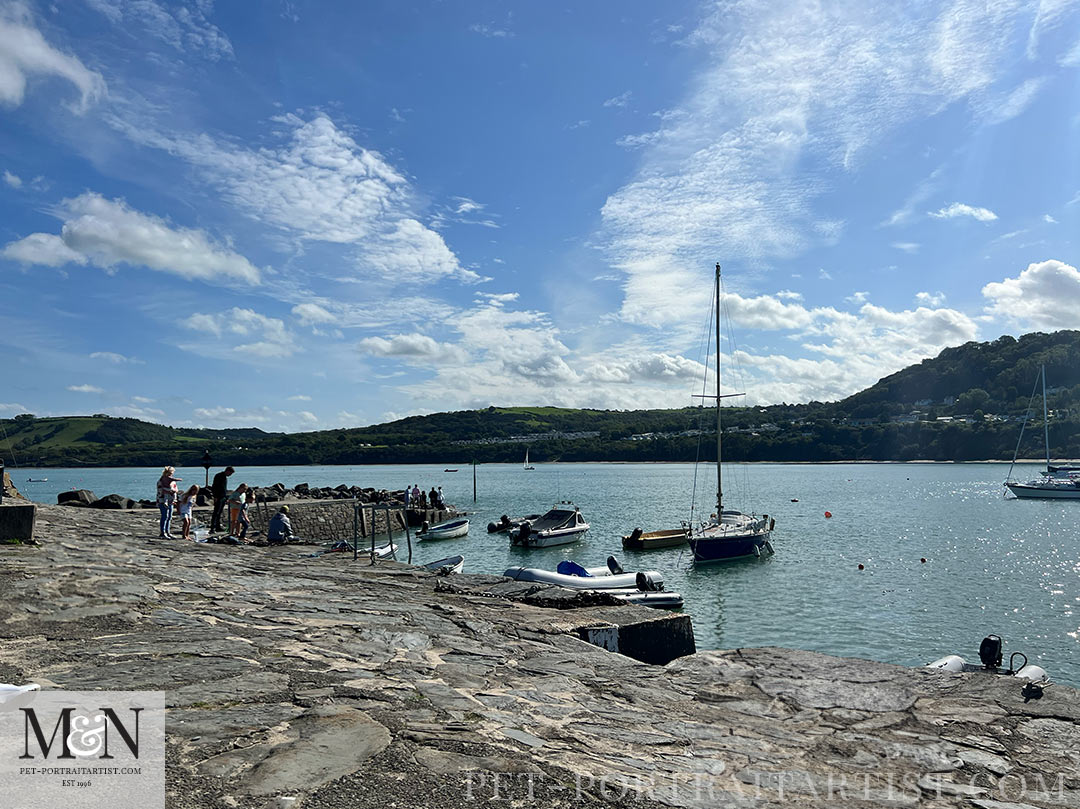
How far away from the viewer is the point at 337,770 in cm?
367

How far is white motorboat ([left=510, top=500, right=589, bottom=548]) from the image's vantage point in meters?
39.4

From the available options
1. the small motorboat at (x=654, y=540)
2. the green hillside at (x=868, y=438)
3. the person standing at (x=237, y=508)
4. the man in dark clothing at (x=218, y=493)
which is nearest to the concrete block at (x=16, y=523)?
the man in dark clothing at (x=218, y=493)

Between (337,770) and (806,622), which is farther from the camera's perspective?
(806,622)

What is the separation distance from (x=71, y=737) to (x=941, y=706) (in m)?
6.44

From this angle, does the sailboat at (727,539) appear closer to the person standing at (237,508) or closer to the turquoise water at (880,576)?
the turquoise water at (880,576)

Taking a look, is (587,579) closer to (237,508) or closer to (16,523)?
(237,508)

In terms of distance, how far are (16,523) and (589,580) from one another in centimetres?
1245

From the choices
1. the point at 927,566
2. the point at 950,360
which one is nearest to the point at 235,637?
the point at 927,566

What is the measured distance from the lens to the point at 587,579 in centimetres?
1864

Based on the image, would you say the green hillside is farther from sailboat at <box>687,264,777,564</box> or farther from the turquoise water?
sailboat at <box>687,264,777,564</box>

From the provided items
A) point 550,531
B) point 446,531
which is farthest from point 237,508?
point 446,531

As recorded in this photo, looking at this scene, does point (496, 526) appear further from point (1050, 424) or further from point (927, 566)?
point (1050, 424)

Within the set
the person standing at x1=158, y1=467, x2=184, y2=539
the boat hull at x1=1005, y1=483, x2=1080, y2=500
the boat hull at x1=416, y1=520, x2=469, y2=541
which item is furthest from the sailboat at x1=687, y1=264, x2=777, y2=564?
the boat hull at x1=1005, y1=483, x2=1080, y2=500

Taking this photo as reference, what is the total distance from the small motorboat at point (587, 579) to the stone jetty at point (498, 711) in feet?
26.7
